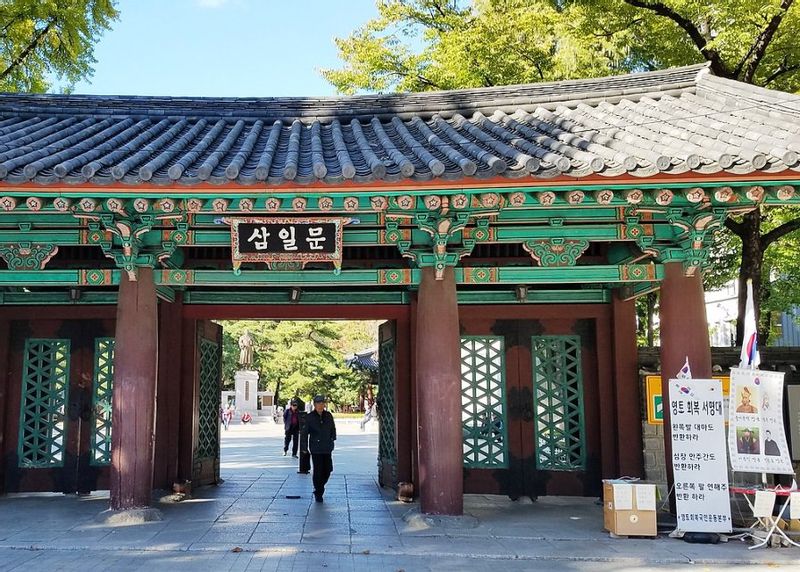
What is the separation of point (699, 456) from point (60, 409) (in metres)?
9.30

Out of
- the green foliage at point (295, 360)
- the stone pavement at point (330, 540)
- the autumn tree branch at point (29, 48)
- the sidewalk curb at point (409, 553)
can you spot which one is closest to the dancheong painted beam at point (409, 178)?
the stone pavement at point (330, 540)

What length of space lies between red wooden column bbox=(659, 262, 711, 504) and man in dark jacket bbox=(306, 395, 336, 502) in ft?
15.9

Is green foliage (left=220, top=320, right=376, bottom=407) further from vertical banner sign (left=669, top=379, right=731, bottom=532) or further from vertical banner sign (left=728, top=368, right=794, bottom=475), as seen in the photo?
vertical banner sign (left=728, top=368, right=794, bottom=475)

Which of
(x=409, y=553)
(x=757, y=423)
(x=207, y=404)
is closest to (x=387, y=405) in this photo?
(x=207, y=404)

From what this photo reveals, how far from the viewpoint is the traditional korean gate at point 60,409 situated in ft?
35.1

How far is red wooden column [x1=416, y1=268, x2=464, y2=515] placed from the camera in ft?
26.9

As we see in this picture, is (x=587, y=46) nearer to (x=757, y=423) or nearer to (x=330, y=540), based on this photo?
(x=757, y=423)

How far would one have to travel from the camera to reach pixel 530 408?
10.8 metres

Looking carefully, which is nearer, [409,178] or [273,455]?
[409,178]

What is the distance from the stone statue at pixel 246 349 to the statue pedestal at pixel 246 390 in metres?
0.64

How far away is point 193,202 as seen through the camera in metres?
7.81

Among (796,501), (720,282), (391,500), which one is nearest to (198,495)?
(391,500)

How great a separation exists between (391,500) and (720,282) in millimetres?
10746

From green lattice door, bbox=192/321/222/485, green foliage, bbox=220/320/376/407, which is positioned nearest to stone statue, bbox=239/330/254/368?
green foliage, bbox=220/320/376/407
